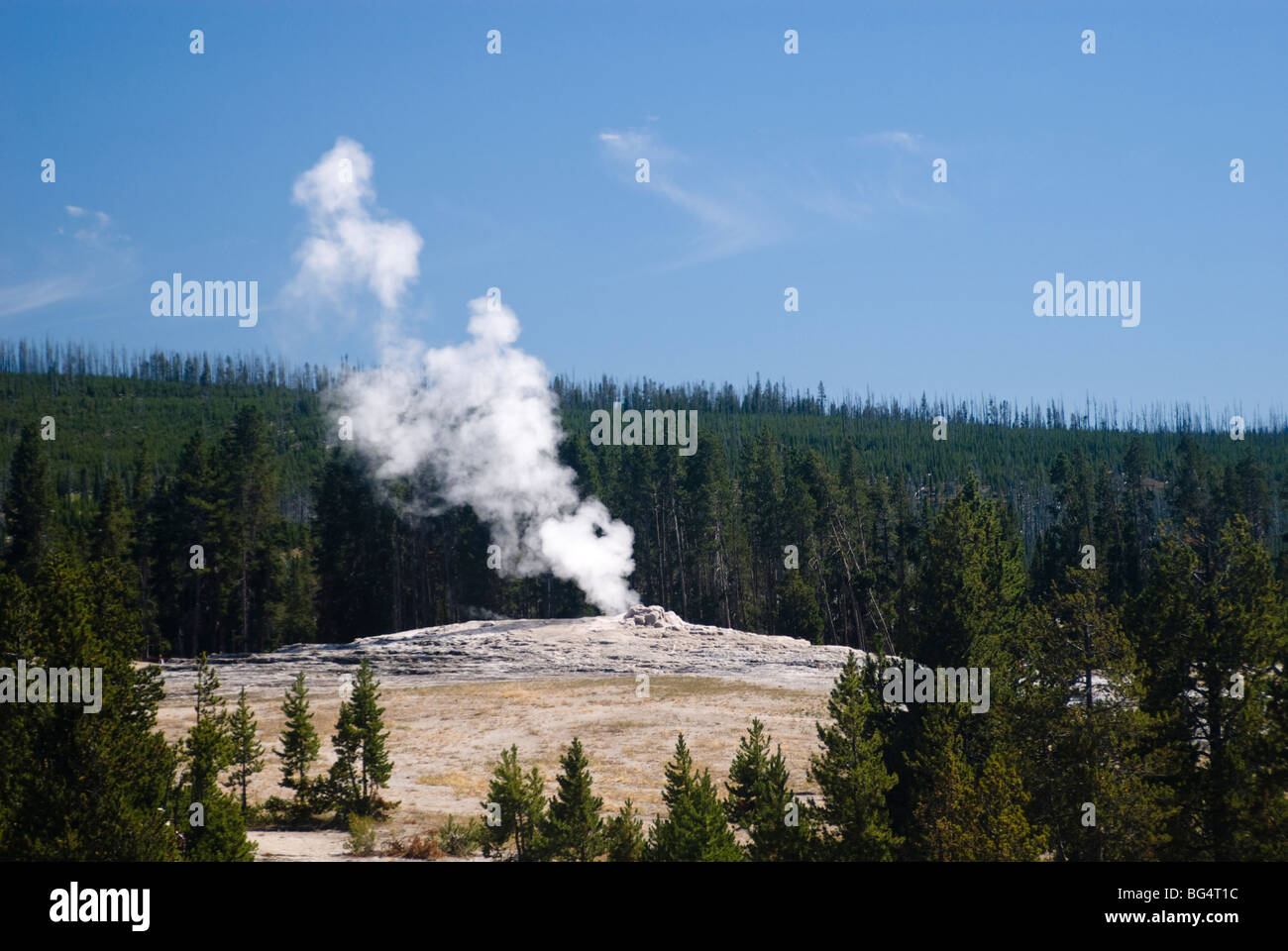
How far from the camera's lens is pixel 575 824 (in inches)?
1038

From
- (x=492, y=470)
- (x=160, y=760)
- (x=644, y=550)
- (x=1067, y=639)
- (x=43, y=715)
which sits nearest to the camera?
(x=43, y=715)

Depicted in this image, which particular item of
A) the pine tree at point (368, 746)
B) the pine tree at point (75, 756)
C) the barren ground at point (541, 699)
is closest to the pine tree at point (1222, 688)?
the barren ground at point (541, 699)

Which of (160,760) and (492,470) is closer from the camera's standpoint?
(160,760)

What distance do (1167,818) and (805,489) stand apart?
6052 centimetres

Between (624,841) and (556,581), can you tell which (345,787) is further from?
(556,581)

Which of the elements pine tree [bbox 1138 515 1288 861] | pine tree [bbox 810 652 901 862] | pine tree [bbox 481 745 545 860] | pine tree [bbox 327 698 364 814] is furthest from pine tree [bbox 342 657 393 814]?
pine tree [bbox 1138 515 1288 861]

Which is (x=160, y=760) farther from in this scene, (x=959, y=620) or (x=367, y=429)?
(x=367, y=429)

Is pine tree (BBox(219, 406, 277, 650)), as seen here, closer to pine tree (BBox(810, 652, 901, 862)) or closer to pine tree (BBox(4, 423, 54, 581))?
pine tree (BBox(4, 423, 54, 581))

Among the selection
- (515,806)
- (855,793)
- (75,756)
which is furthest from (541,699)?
(75,756)

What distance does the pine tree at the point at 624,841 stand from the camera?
85.1ft

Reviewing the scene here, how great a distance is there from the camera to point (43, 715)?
21.5m

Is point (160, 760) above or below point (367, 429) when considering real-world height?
below
